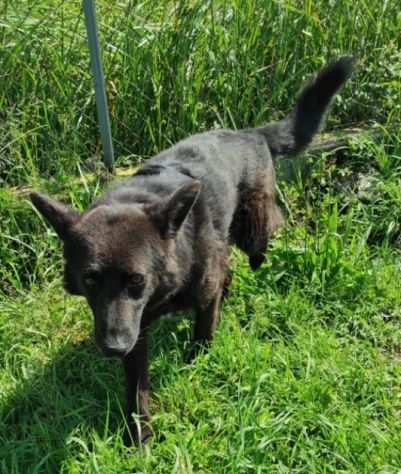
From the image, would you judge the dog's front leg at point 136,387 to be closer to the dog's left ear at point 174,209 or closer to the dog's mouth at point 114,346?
the dog's mouth at point 114,346

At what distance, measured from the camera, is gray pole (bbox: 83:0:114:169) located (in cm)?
364

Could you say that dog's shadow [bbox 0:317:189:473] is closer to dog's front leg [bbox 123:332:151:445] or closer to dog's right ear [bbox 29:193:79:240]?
dog's front leg [bbox 123:332:151:445]

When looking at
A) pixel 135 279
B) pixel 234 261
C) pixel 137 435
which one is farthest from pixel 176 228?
pixel 234 261

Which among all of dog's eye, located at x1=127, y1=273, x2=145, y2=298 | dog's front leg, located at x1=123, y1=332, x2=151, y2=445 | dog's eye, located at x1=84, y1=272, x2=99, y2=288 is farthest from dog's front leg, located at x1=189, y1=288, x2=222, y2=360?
dog's eye, located at x1=84, y1=272, x2=99, y2=288

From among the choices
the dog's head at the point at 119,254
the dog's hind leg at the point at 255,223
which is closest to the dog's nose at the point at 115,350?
the dog's head at the point at 119,254

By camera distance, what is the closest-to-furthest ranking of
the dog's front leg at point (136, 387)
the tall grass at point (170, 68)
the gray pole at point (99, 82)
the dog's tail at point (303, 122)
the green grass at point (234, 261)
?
the green grass at point (234, 261) < the dog's front leg at point (136, 387) < the gray pole at point (99, 82) < the dog's tail at point (303, 122) < the tall grass at point (170, 68)

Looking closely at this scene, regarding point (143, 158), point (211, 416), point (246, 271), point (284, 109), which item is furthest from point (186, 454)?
point (284, 109)

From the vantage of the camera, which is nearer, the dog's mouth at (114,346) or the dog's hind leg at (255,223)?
the dog's mouth at (114,346)

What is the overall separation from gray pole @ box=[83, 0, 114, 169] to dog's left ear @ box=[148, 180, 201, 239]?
137 cm

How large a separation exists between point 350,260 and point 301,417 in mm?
1138

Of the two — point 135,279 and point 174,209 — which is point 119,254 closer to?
point 135,279

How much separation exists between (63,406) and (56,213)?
0.90m

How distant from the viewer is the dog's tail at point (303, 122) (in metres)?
3.83

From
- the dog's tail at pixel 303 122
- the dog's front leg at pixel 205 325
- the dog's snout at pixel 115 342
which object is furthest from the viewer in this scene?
the dog's tail at pixel 303 122
